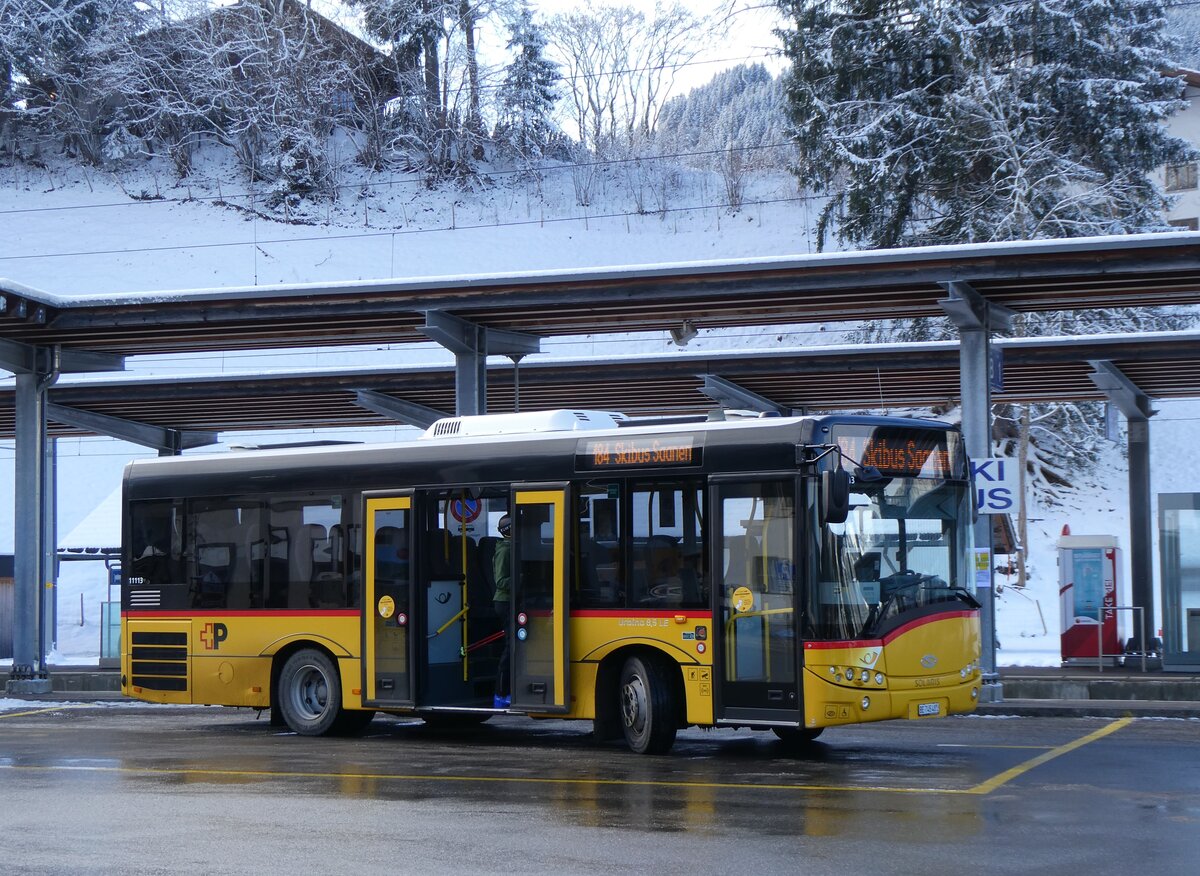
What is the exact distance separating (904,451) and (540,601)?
3531 mm

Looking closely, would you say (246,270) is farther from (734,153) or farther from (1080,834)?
(1080,834)

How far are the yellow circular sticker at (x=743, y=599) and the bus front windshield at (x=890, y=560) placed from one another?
61 centimetres

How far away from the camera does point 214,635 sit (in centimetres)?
1680

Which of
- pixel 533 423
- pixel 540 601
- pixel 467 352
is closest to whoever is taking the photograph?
pixel 540 601

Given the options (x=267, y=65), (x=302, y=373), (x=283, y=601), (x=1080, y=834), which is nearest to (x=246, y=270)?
(x=267, y=65)

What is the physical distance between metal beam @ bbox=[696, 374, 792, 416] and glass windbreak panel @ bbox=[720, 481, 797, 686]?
11.0m

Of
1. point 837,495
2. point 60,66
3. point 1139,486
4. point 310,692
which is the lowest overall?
point 310,692

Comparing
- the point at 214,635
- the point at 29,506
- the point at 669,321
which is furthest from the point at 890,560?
the point at 29,506

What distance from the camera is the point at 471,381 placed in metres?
21.5

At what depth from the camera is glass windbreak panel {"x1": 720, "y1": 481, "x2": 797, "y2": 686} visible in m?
13.0

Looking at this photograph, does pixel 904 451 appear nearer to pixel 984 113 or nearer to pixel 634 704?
pixel 634 704

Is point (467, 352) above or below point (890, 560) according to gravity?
above

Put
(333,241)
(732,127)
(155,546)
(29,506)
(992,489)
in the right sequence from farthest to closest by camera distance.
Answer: (732,127), (333,241), (29,506), (992,489), (155,546)

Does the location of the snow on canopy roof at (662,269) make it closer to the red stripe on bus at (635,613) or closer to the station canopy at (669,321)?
the station canopy at (669,321)
